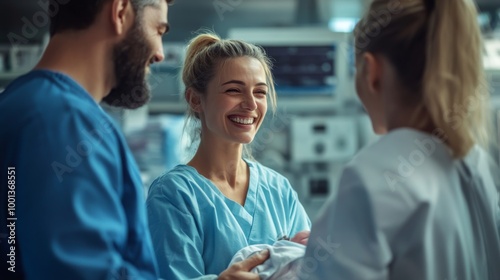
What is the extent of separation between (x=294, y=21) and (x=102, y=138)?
126 inches

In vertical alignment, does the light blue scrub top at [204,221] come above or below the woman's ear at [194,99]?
below

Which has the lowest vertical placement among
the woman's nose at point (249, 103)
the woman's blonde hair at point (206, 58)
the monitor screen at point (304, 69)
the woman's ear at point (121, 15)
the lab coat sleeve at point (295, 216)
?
the lab coat sleeve at point (295, 216)

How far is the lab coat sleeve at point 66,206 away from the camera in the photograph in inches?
37.7

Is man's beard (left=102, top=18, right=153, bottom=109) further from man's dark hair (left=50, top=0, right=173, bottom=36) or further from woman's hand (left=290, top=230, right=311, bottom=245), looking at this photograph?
woman's hand (left=290, top=230, right=311, bottom=245)

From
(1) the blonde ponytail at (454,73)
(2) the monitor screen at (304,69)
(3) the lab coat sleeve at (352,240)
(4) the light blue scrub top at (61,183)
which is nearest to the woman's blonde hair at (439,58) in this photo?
(1) the blonde ponytail at (454,73)

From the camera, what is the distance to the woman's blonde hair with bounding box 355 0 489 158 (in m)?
0.97

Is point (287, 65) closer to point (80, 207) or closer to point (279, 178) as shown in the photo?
point (279, 178)

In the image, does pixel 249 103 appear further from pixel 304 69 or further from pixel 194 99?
pixel 304 69

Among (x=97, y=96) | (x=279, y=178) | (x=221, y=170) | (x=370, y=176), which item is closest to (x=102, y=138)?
(x=97, y=96)

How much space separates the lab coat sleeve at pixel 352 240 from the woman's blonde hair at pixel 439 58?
177 mm

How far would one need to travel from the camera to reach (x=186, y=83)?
1.67 m

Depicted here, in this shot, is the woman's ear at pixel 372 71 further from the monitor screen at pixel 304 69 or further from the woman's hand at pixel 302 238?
the monitor screen at pixel 304 69

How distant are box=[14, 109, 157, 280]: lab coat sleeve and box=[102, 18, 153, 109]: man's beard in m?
0.13

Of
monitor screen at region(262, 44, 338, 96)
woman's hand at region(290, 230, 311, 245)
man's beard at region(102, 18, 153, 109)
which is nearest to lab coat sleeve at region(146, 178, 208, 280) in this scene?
woman's hand at region(290, 230, 311, 245)
